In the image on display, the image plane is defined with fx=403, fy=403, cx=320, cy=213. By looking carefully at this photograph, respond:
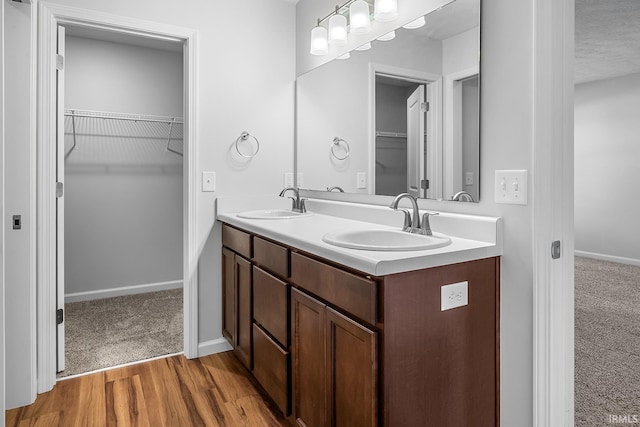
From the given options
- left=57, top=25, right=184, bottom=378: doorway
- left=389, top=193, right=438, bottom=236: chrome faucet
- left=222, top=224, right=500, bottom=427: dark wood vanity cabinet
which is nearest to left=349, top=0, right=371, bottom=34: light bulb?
left=389, top=193, right=438, bottom=236: chrome faucet

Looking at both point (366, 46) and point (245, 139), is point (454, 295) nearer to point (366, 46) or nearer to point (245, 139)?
point (366, 46)

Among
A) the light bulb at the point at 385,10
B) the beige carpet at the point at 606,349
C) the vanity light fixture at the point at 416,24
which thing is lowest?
the beige carpet at the point at 606,349

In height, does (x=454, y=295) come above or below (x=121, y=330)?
above

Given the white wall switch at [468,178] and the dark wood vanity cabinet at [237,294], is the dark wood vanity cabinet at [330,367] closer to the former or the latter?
the dark wood vanity cabinet at [237,294]

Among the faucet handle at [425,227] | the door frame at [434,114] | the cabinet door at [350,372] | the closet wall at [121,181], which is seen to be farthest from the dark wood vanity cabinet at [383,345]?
the closet wall at [121,181]

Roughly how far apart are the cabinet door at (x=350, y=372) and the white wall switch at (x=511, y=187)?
2.22 feet

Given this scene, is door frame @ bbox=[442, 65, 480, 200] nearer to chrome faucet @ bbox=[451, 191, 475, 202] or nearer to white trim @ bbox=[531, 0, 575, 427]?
chrome faucet @ bbox=[451, 191, 475, 202]

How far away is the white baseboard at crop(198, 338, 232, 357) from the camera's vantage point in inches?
99.2

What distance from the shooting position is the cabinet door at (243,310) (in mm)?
2094

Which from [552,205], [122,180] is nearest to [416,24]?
[552,205]

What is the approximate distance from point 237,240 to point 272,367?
0.73 metres

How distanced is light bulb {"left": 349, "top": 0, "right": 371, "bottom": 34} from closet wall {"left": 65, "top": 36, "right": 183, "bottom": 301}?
2.26 meters

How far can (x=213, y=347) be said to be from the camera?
2.56 meters

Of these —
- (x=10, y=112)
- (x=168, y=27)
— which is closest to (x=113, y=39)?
(x=168, y=27)
